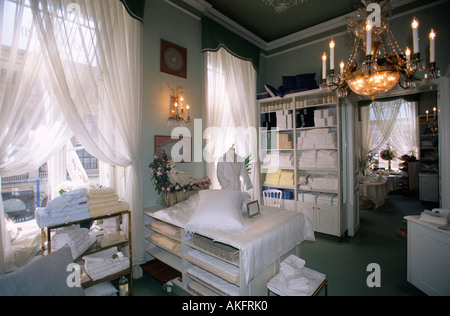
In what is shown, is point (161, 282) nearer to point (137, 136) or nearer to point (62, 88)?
point (137, 136)

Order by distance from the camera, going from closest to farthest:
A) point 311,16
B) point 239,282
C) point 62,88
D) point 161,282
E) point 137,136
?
point 239,282, point 62,88, point 161,282, point 137,136, point 311,16

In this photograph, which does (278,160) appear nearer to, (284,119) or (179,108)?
(284,119)

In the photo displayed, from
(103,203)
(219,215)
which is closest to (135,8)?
(103,203)

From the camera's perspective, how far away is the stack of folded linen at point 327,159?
3649 millimetres

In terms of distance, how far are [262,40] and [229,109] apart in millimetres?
1961

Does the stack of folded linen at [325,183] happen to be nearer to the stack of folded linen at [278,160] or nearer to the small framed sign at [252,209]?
the stack of folded linen at [278,160]

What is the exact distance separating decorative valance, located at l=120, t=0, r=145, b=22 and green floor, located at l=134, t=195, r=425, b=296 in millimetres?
3109

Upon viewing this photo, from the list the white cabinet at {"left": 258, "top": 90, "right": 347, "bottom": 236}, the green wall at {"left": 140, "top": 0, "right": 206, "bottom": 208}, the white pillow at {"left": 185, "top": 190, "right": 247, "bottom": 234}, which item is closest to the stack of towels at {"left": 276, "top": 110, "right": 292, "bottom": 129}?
the white cabinet at {"left": 258, "top": 90, "right": 347, "bottom": 236}

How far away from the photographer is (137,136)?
2539 mm

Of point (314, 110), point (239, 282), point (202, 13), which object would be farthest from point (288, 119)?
point (239, 282)

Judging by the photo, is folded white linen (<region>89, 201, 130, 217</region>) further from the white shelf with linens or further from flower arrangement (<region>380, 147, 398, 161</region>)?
flower arrangement (<region>380, 147, 398, 161</region>)

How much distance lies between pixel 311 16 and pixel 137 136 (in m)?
3.65

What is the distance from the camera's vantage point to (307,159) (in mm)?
3928

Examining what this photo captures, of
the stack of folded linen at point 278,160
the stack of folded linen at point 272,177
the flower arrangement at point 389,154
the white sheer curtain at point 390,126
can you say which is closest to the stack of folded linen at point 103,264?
the stack of folded linen at point 272,177
